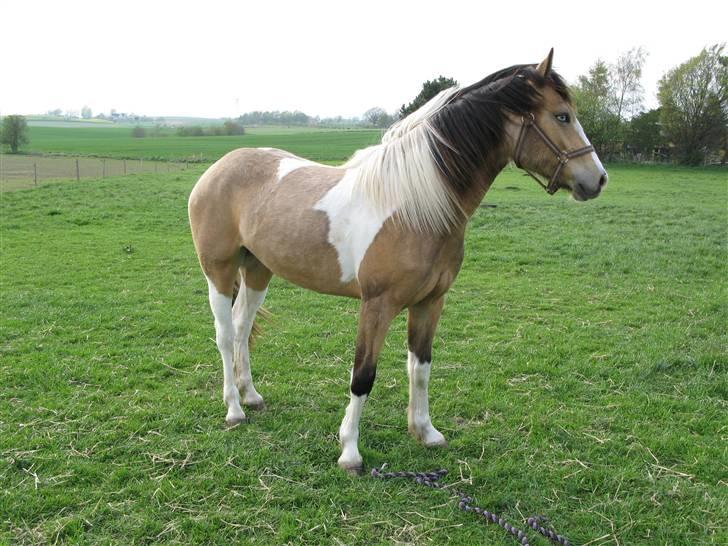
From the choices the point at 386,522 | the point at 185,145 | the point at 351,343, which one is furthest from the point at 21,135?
the point at 386,522

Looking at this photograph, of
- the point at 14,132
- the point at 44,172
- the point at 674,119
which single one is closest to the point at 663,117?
the point at 674,119

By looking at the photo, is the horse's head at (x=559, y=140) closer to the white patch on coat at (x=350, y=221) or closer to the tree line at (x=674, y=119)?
the white patch on coat at (x=350, y=221)

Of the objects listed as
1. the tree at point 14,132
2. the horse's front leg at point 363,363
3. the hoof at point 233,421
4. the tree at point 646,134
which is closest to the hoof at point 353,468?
the horse's front leg at point 363,363

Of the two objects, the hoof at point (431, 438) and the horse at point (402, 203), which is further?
the hoof at point (431, 438)

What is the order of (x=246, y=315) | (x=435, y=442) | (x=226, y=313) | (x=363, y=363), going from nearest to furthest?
(x=363, y=363)
(x=435, y=442)
(x=226, y=313)
(x=246, y=315)

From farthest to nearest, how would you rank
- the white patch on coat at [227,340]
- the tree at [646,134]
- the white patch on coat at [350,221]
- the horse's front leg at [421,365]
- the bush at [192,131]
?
the bush at [192,131] → the tree at [646,134] → the white patch on coat at [227,340] → the horse's front leg at [421,365] → the white patch on coat at [350,221]

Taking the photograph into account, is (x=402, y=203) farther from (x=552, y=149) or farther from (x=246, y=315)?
(x=246, y=315)

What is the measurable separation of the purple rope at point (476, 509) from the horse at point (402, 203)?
0.24m

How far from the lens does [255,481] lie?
9.84 feet

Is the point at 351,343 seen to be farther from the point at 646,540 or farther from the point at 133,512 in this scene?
the point at 646,540

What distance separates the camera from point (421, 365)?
3445 mm

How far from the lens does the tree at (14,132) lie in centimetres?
3456

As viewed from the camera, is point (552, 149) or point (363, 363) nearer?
point (552, 149)

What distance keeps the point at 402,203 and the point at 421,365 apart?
113 cm
